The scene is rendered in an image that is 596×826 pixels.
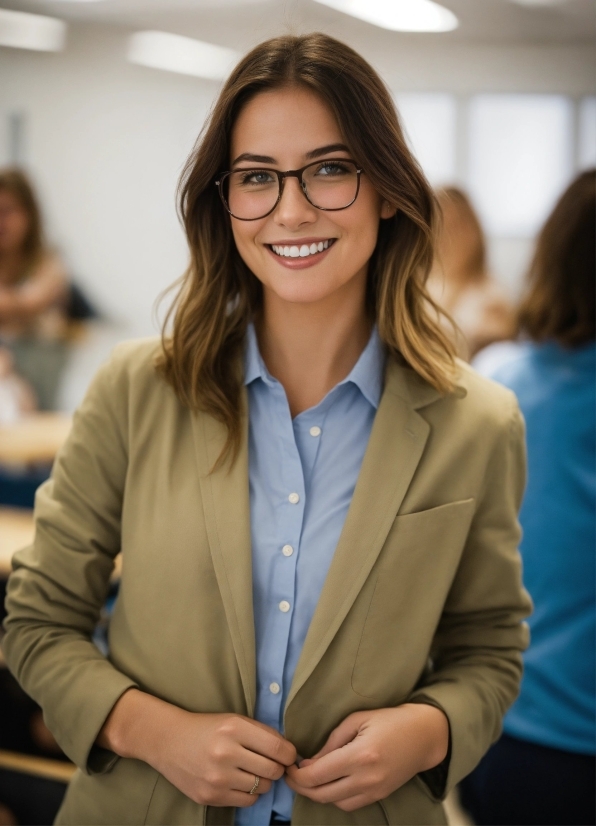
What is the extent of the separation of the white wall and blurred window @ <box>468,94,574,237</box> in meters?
0.10

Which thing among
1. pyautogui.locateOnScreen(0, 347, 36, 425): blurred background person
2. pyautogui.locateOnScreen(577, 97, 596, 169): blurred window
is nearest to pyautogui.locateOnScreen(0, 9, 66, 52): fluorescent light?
pyautogui.locateOnScreen(0, 347, 36, 425): blurred background person

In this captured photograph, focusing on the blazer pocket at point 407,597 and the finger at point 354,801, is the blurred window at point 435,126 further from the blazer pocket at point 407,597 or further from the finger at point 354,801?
the finger at point 354,801

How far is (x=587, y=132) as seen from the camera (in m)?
3.20

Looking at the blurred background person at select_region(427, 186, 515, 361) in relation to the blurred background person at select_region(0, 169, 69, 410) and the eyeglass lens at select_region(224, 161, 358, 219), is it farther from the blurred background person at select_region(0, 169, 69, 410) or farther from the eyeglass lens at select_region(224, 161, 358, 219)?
the eyeglass lens at select_region(224, 161, 358, 219)

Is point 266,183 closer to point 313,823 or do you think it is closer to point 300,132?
point 300,132

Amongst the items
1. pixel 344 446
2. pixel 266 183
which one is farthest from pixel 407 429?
pixel 266 183

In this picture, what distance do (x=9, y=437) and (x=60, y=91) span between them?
137 cm

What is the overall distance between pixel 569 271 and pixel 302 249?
0.84 metres

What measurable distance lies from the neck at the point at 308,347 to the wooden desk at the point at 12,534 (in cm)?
124

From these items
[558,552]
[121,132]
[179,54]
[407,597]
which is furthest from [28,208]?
[407,597]

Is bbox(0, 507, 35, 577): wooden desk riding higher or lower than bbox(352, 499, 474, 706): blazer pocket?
lower

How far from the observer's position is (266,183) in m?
1.13

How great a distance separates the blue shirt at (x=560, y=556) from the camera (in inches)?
63.4

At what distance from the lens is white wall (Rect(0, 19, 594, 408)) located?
298cm
